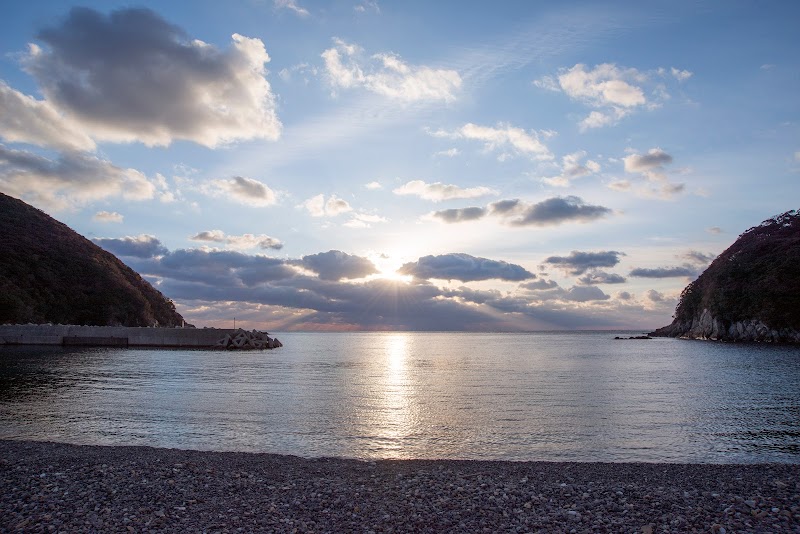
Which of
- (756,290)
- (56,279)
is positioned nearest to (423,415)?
(56,279)

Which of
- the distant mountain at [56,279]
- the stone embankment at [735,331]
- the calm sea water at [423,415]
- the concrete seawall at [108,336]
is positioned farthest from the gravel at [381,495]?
the stone embankment at [735,331]

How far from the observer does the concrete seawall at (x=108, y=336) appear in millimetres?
90938

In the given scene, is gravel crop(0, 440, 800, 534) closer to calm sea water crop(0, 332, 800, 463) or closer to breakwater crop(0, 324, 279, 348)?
calm sea water crop(0, 332, 800, 463)

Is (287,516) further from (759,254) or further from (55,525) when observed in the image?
(759,254)

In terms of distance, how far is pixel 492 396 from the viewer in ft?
113

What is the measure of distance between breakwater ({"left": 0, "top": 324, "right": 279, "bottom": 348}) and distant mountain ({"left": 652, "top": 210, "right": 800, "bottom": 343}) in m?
125

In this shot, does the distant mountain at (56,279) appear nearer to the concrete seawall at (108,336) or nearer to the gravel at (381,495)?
the concrete seawall at (108,336)

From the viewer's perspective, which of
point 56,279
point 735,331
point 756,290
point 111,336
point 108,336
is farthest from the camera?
point 735,331

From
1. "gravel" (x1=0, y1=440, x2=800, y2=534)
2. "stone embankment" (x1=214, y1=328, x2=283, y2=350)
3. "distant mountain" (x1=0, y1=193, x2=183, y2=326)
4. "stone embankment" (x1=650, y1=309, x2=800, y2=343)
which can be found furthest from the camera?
"stone embankment" (x1=650, y1=309, x2=800, y2=343)

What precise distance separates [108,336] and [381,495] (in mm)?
109058

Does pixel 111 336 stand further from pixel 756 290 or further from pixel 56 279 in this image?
pixel 756 290

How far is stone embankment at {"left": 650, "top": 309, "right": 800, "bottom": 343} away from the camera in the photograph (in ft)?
396

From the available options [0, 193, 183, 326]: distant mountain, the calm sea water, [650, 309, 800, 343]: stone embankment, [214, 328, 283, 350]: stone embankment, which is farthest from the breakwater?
[650, 309, 800, 343]: stone embankment

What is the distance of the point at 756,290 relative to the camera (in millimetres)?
130250
